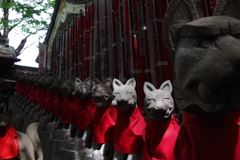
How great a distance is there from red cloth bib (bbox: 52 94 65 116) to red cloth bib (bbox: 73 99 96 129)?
106 centimetres

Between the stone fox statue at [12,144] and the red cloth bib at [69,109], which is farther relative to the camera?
the red cloth bib at [69,109]

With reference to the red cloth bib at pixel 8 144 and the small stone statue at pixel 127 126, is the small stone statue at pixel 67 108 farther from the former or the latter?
the small stone statue at pixel 127 126

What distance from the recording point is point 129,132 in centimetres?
231

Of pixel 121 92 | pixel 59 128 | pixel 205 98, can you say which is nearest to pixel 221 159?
pixel 205 98

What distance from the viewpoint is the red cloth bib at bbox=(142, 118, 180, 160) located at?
1757 mm

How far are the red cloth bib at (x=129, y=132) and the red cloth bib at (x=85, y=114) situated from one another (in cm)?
105

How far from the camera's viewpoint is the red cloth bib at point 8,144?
2385mm

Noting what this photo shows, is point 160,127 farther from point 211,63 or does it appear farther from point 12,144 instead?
point 12,144

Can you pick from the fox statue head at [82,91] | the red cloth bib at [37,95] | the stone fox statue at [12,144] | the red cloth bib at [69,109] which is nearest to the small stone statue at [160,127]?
the stone fox statue at [12,144]

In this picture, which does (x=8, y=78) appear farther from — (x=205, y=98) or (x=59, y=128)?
(x=205, y=98)

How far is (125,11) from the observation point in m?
3.92

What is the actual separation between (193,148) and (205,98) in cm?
41

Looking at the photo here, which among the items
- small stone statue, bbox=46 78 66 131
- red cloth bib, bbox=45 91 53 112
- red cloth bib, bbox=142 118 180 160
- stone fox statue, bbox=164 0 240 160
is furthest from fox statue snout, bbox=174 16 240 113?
red cloth bib, bbox=45 91 53 112

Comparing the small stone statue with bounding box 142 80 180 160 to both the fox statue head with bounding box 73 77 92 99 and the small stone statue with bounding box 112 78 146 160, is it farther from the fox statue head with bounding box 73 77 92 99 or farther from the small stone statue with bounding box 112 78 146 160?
the fox statue head with bounding box 73 77 92 99
